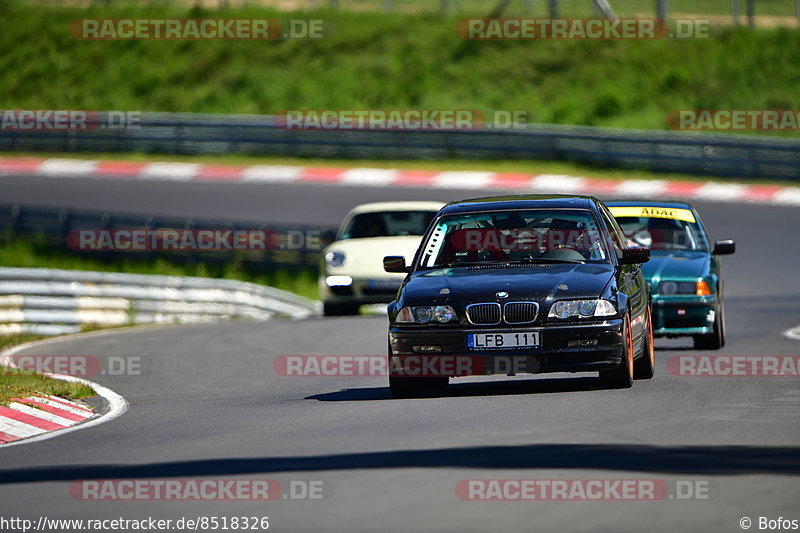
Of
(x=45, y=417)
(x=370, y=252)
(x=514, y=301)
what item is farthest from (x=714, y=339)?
(x=45, y=417)

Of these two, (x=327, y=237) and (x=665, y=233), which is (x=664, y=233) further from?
(x=327, y=237)

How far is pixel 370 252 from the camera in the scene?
18.6 meters

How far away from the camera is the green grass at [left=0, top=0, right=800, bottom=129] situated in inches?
1526

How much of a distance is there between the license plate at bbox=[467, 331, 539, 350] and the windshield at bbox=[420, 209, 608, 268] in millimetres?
919

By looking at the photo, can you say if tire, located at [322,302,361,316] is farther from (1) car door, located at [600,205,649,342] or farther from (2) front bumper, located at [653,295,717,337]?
(1) car door, located at [600,205,649,342]

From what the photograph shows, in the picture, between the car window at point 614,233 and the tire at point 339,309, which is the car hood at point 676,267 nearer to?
the car window at point 614,233

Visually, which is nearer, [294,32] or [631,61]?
[631,61]

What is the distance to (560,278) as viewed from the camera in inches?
404

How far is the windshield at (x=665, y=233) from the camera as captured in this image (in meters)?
15.2

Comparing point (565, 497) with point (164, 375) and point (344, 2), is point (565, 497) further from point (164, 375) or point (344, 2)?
point (344, 2)

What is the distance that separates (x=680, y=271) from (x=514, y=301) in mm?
4724

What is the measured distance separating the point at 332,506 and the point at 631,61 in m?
35.9

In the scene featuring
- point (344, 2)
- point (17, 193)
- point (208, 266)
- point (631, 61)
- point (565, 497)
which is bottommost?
point (565, 497)

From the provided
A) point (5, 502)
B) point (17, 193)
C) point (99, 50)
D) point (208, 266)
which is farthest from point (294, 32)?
point (5, 502)
